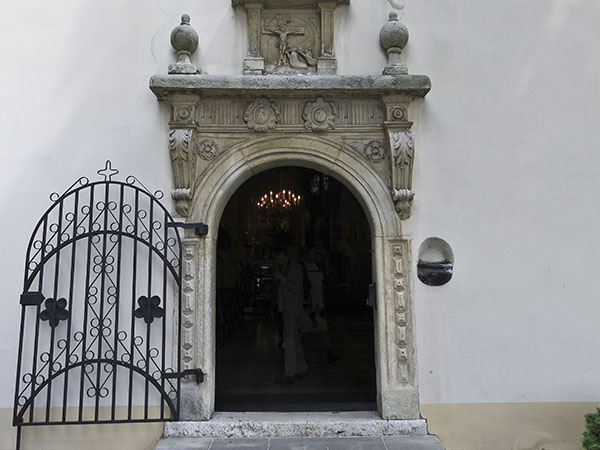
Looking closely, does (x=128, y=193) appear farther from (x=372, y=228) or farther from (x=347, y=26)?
(x=347, y=26)

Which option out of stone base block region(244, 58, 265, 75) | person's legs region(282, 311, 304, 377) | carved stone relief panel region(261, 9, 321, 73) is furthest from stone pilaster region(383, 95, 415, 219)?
person's legs region(282, 311, 304, 377)

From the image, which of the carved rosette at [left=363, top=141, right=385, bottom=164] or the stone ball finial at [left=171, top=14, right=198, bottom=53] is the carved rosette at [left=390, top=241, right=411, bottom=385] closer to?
the carved rosette at [left=363, top=141, right=385, bottom=164]

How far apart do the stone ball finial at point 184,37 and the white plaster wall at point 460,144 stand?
165 mm

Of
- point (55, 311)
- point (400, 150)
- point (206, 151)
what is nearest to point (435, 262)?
point (400, 150)

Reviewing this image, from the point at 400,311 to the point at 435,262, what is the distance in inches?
22.3

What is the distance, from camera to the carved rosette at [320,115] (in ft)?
13.6

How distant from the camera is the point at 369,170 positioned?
411 centimetres

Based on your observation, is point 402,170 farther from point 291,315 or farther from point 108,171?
point 108,171

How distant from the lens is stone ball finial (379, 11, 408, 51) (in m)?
4.13

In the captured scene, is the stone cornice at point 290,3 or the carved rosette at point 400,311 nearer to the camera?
the carved rosette at point 400,311

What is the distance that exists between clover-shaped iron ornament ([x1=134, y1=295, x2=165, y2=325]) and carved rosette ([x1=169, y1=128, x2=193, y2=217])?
80 cm

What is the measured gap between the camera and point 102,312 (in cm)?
383

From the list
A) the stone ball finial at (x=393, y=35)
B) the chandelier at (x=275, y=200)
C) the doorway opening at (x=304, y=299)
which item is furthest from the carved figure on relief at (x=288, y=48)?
the chandelier at (x=275, y=200)

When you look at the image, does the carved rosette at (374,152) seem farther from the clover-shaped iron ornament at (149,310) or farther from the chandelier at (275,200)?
the chandelier at (275,200)
